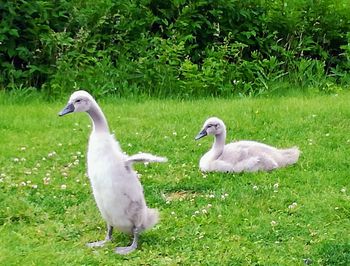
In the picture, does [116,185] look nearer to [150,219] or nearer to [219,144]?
[150,219]

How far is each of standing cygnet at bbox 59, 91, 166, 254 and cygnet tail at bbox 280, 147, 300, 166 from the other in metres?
2.32

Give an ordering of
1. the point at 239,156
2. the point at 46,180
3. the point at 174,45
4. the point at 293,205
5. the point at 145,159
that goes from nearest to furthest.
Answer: the point at 145,159 → the point at 293,205 → the point at 46,180 → the point at 239,156 → the point at 174,45

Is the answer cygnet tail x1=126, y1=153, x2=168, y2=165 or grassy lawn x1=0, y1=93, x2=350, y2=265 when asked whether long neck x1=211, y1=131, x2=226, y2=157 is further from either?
cygnet tail x1=126, y1=153, x2=168, y2=165

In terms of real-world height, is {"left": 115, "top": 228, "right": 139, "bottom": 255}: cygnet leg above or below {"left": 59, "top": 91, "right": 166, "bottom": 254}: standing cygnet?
below

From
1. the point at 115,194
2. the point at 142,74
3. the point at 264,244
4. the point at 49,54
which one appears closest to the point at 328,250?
the point at 264,244

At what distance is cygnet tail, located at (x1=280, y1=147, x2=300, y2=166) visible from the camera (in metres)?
8.57

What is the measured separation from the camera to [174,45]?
12.6 metres

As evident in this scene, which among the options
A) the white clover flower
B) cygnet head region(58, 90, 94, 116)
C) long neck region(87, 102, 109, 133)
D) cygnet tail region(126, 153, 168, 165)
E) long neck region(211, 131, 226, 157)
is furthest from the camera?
long neck region(211, 131, 226, 157)

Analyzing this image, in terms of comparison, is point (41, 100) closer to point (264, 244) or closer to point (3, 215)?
point (3, 215)

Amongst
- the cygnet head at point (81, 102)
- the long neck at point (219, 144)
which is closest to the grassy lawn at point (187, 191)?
the long neck at point (219, 144)

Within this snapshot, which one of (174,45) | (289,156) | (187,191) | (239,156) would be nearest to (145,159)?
(187,191)

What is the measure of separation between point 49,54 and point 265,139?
4.37 m

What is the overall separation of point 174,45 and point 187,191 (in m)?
4.95

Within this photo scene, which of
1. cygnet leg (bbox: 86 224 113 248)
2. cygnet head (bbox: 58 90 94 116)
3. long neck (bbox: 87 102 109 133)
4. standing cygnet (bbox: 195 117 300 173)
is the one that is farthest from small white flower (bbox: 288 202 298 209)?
cygnet head (bbox: 58 90 94 116)
